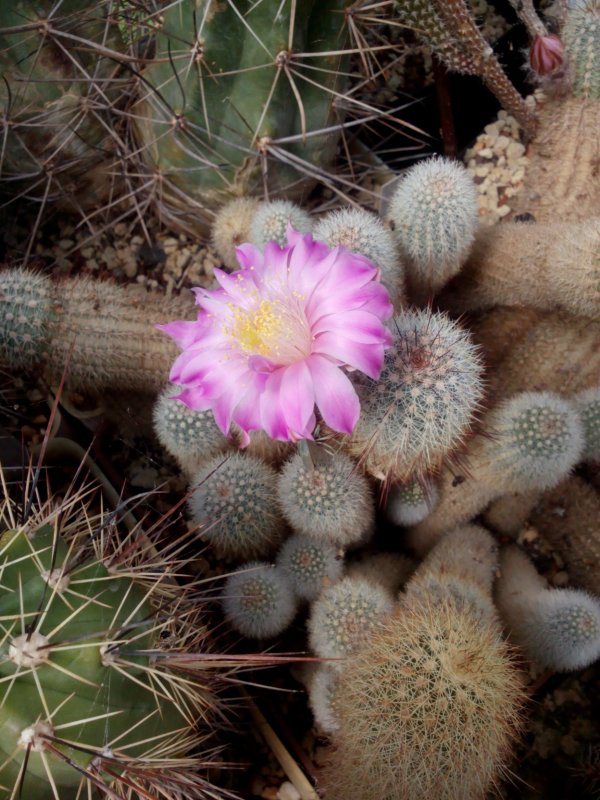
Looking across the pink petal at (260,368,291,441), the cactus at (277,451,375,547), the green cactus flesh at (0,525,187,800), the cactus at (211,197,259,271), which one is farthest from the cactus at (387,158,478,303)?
the green cactus flesh at (0,525,187,800)

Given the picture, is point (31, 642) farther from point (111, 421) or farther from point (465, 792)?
point (111, 421)

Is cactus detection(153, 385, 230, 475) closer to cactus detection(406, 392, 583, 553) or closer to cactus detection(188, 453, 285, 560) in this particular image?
cactus detection(188, 453, 285, 560)

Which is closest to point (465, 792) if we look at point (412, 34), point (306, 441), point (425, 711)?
point (425, 711)

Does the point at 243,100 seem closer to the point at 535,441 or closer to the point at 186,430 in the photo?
the point at 186,430

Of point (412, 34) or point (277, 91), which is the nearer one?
point (277, 91)

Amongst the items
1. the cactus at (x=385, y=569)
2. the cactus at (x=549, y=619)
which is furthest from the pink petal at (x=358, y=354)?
the cactus at (x=549, y=619)

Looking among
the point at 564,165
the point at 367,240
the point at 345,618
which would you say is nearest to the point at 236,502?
the point at 345,618
